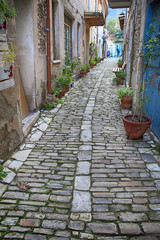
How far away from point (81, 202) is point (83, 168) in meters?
0.80

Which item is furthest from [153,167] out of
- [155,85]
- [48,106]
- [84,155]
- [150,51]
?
[48,106]

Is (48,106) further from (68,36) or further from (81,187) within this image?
(68,36)

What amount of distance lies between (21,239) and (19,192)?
77cm

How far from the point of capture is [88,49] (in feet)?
53.2

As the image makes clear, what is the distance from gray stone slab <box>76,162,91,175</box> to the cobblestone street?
0.05ft

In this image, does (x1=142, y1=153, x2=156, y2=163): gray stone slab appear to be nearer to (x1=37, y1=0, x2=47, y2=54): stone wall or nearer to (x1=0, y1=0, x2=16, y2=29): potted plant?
(x1=0, y1=0, x2=16, y2=29): potted plant

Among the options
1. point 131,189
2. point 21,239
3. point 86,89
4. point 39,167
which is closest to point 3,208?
point 21,239

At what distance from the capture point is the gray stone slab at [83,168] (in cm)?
333

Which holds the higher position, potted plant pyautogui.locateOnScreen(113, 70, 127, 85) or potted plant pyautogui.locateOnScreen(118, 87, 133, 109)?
potted plant pyautogui.locateOnScreen(113, 70, 127, 85)

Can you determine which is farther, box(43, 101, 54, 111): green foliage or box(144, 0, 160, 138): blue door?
box(43, 101, 54, 111): green foliage

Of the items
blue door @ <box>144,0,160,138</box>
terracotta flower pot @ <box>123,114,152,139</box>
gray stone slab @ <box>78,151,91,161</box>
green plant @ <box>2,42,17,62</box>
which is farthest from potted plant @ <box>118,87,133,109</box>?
green plant @ <box>2,42,17,62</box>

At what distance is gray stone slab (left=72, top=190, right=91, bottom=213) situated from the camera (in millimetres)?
2580

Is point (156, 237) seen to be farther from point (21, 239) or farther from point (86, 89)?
point (86, 89)

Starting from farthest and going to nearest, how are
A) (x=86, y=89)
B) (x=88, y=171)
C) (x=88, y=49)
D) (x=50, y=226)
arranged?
(x=88, y=49) < (x=86, y=89) < (x=88, y=171) < (x=50, y=226)
